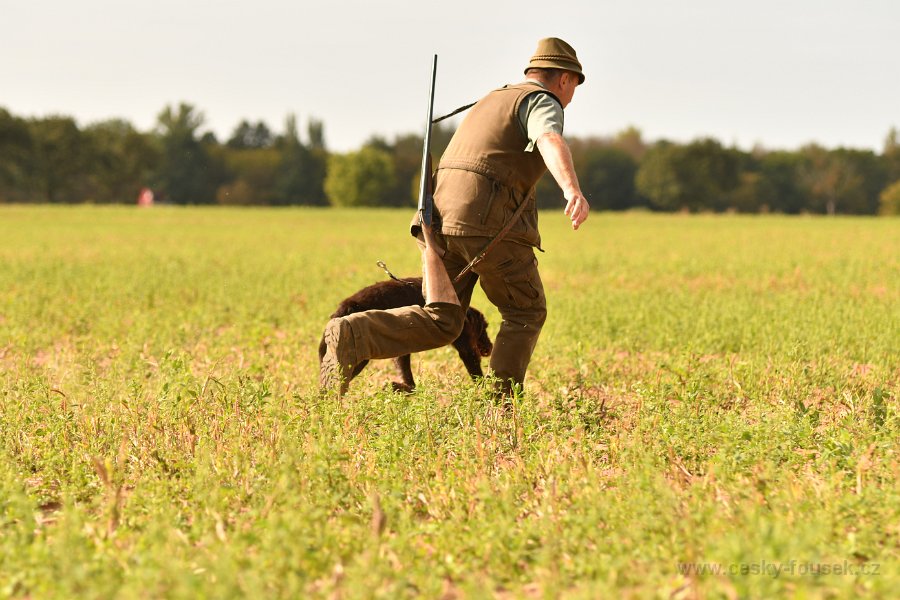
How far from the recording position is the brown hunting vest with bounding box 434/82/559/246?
4.98 m

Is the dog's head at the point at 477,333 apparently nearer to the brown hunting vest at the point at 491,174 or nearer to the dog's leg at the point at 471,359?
the dog's leg at the point at 471,359

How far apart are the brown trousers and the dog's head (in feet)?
1.17

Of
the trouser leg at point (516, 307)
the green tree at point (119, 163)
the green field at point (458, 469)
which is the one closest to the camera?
the green field at point (458, 469)

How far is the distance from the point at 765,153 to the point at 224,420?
107 m

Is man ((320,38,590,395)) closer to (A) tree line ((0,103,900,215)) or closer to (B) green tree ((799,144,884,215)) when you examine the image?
(A) tree line ((0,103,900,215))

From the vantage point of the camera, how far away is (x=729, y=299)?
36.8 feet

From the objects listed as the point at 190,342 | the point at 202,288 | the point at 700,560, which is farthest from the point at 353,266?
the point at 700,560

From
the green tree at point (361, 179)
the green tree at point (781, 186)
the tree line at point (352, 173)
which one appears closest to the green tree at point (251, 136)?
the tree line at point (352, 173)

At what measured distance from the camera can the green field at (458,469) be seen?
Result: 2.92 m

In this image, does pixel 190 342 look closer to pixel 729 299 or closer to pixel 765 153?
pixel 729 299

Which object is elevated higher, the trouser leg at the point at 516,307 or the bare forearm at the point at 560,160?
the bare forearm at the point at 560,160

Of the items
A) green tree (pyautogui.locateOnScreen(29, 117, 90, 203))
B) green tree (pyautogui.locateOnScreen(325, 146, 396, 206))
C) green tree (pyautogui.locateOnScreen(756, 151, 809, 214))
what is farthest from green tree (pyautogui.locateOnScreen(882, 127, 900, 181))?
green tree (pyautogui.locateOnScreen(29, 117, 90, 203))

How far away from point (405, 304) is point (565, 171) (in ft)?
5.13

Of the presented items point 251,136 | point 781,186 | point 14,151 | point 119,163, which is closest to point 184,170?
point 119,163
